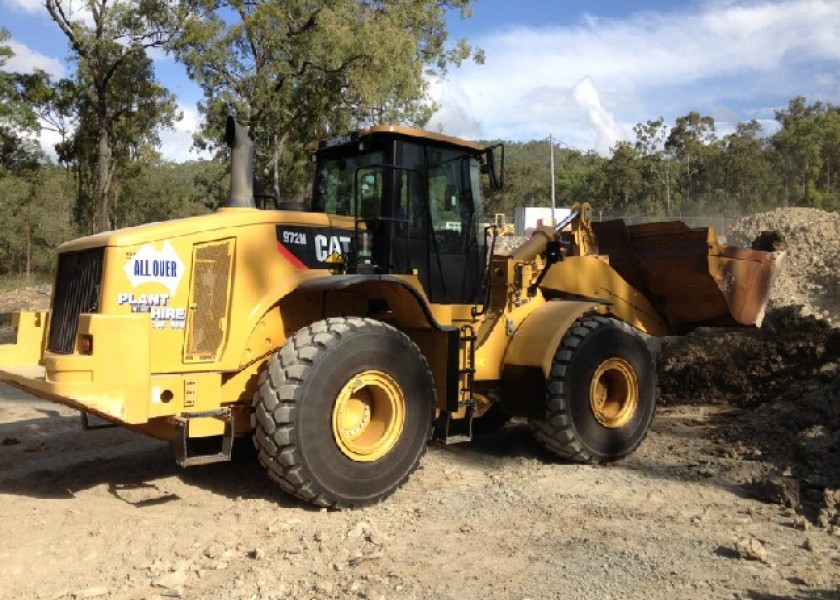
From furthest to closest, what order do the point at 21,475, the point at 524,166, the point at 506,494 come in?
the point at 524,166
the point at 21,475
the point at 506,494

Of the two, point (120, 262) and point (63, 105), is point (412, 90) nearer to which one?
point (63, 105)

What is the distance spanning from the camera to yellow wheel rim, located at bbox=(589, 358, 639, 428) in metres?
6.91

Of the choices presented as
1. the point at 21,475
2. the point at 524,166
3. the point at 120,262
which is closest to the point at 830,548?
the point at 120,262

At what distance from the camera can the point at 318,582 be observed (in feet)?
13.0

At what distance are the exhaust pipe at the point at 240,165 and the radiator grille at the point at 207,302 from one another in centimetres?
66

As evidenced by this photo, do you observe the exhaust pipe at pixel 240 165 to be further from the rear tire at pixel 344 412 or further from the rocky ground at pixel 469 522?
the rocky ground at pixel 469 522

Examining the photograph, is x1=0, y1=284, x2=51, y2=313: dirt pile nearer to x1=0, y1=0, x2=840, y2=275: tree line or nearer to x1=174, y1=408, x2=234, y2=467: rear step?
x1=0, y1=0, x2=840, y2=275: tree line

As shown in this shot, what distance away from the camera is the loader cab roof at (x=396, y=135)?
5.98m

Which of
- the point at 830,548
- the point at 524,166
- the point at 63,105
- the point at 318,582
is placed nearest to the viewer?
the point at 318,582

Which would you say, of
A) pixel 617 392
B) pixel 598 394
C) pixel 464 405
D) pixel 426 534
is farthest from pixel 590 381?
pixel 426 534

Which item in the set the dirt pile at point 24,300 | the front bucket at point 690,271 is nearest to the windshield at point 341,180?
the front bucket at point 690,271

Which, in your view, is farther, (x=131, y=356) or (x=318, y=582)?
(x=131, y=356)

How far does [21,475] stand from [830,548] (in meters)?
5.84

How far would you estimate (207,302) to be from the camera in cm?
514
